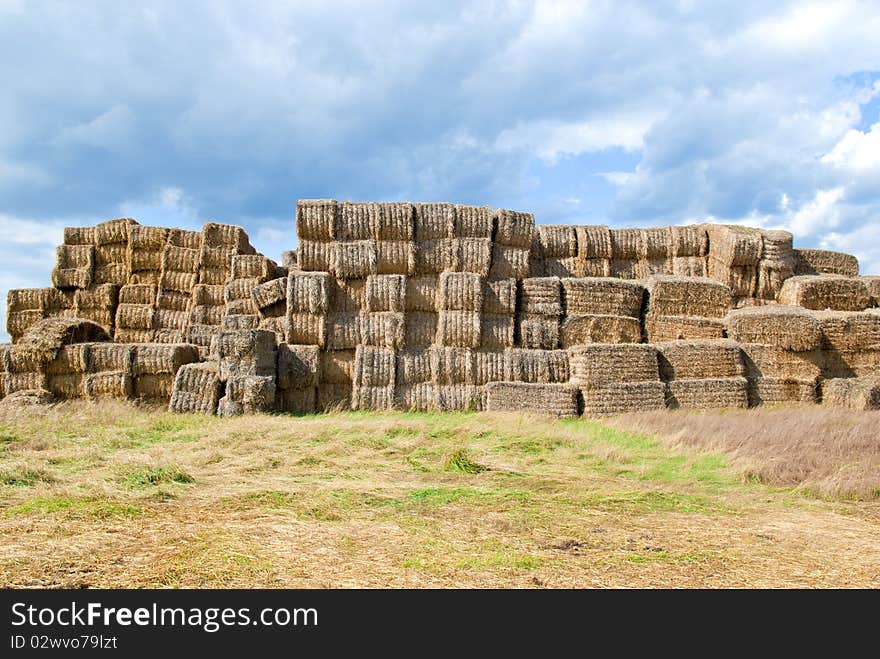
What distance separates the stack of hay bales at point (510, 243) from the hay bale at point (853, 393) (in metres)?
6.07

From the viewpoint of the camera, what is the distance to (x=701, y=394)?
12281 millimetres

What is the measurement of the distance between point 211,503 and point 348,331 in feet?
23.4

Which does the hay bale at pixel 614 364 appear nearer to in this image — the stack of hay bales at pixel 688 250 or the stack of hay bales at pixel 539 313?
the stack of hay bales at pixel 539 313

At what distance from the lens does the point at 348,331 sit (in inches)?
504

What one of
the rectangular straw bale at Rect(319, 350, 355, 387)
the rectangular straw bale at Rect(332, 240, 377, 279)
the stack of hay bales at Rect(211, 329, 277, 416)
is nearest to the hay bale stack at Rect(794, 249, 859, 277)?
the rectangular straw bale at Rect(332, 240, 377, 279)

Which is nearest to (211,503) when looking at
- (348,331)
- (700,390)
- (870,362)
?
(348,331)

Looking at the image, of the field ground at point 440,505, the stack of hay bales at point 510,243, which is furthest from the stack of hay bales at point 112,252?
the stack of hay bales at point 510,243

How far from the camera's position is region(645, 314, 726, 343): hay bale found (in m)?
13.2

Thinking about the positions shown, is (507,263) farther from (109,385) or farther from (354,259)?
(109,385)

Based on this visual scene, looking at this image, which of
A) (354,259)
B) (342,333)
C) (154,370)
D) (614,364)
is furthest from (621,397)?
(154,370)

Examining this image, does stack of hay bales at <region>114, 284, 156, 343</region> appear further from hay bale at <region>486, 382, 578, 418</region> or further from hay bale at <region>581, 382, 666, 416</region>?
hay bale at <region>581, 382, 666, 416</region>

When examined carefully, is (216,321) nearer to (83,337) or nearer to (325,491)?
(83,337)

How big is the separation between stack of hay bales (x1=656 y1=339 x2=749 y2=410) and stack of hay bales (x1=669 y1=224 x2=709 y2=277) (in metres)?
2.74

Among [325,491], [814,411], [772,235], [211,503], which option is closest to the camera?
[211,503]
